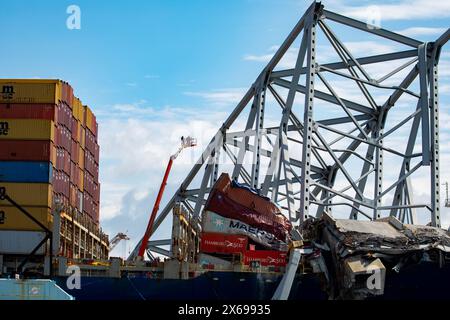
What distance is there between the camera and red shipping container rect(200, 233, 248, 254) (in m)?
62.8

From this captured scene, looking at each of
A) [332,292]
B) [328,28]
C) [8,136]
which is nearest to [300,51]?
[328,28]

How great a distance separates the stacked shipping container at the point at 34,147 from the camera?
73.2 metres

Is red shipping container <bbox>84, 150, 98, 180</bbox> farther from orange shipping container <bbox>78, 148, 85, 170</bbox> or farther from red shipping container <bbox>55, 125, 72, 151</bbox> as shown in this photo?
red shipping container <bbox>55, 125, 72, 151</bbox>

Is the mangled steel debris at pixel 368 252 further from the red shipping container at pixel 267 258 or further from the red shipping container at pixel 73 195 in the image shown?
the red shipping container at pixel 73 195

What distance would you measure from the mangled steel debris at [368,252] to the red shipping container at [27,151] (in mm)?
24029

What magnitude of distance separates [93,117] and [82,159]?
6285 mm

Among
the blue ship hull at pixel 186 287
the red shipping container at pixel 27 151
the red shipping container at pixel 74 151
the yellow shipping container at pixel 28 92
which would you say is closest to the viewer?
the blue ship hull at pixel 186 287

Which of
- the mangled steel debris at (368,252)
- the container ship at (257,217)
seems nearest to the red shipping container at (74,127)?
the container ship at (257,217)

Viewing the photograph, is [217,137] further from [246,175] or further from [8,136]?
[8,136]

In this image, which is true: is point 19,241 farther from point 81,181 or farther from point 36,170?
point 81,181

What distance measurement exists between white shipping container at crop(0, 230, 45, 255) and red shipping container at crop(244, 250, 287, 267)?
16.8m

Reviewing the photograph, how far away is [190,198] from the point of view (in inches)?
3501

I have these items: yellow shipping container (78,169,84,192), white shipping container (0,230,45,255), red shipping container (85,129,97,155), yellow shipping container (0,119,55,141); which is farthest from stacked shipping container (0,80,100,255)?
red shipping container (85,129,97,155)

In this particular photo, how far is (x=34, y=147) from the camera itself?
74.4 meters
